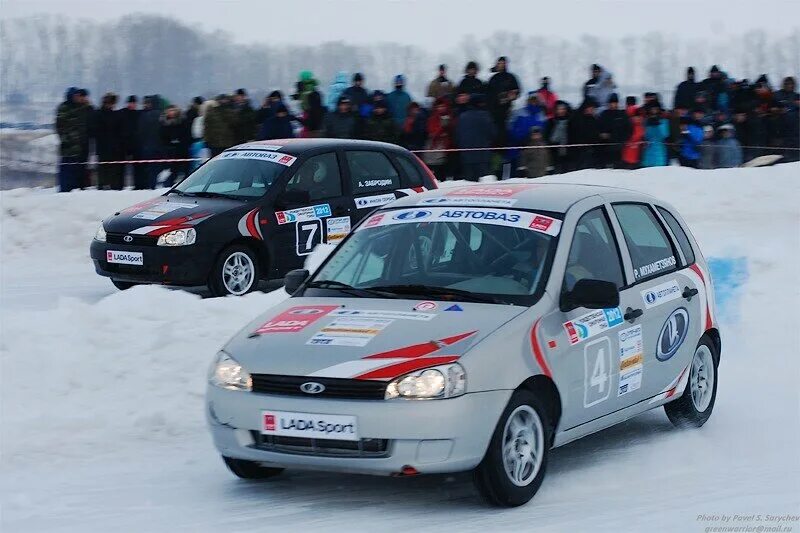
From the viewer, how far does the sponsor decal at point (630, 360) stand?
730 centimetres

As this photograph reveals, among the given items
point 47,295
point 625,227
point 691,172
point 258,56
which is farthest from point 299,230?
point 258,56

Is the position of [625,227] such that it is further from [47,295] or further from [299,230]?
[47,295]

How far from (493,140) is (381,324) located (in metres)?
13.3

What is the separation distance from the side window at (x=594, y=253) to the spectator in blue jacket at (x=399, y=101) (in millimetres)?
12322

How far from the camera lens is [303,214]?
44.3ft

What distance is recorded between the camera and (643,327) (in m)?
7.53

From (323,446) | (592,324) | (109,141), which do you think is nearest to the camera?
(323,446)

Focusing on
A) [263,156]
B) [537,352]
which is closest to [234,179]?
[263,156]

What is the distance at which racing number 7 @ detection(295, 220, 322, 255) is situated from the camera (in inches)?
533

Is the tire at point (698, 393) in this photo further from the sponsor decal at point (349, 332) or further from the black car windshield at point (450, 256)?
the sponsor decal at point (349, 332)

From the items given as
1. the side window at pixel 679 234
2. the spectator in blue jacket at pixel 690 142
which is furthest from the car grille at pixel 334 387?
the spectator in blue jacket at pixel 690 142

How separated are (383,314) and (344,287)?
65cm

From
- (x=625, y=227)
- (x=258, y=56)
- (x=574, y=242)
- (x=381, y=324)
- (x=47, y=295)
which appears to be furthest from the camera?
(x=258, y=56)

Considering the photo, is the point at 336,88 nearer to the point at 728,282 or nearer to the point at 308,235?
the point at 308,235
